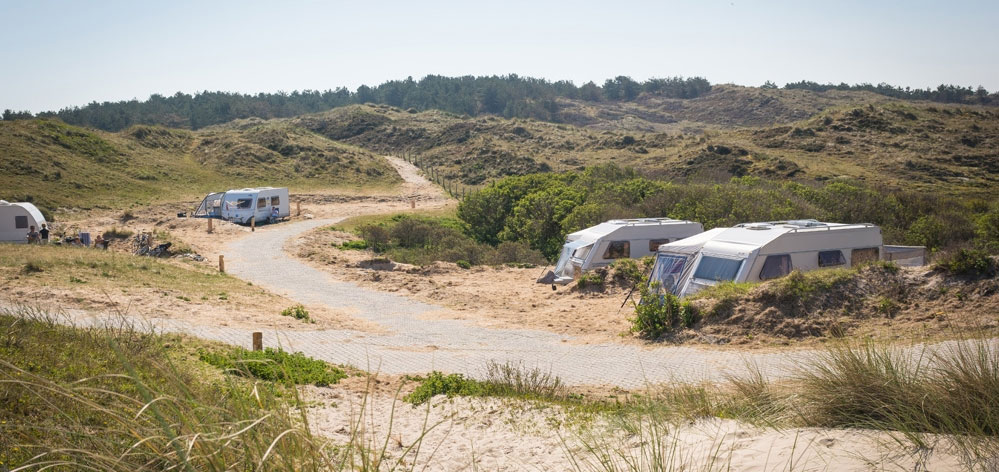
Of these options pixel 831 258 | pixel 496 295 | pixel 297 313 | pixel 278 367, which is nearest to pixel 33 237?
pixel 297 313

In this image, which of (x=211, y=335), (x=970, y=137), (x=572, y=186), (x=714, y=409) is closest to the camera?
(x=714, y=409)

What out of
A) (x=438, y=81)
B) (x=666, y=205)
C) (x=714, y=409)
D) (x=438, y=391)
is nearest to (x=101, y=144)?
(x=666, y=205)

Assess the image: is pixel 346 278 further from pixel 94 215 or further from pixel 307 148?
pixel 307 148

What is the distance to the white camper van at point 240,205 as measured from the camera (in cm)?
3519

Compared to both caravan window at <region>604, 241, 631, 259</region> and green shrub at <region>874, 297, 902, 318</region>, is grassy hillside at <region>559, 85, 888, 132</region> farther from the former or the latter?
green shrub at <region>874, 297, 902, 318</region>

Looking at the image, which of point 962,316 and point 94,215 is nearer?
point 962,316

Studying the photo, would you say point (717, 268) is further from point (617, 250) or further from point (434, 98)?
point (434, 98)

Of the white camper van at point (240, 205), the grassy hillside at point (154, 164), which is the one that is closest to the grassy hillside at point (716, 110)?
the grassy hillside at point (154, 164)

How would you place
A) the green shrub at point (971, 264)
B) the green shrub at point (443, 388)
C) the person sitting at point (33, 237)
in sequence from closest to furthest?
the green shrub at point (443, 388), the green shrub at point (971, 264), the person sitting at point (33, 237)

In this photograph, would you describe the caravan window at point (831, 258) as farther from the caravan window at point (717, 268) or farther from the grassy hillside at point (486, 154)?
the grassy hillside at point (486, 154)

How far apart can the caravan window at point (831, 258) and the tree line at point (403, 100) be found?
9031cm

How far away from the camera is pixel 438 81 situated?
149250mm

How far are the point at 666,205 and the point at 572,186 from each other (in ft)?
25.8

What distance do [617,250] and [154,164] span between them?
42.7 meters
